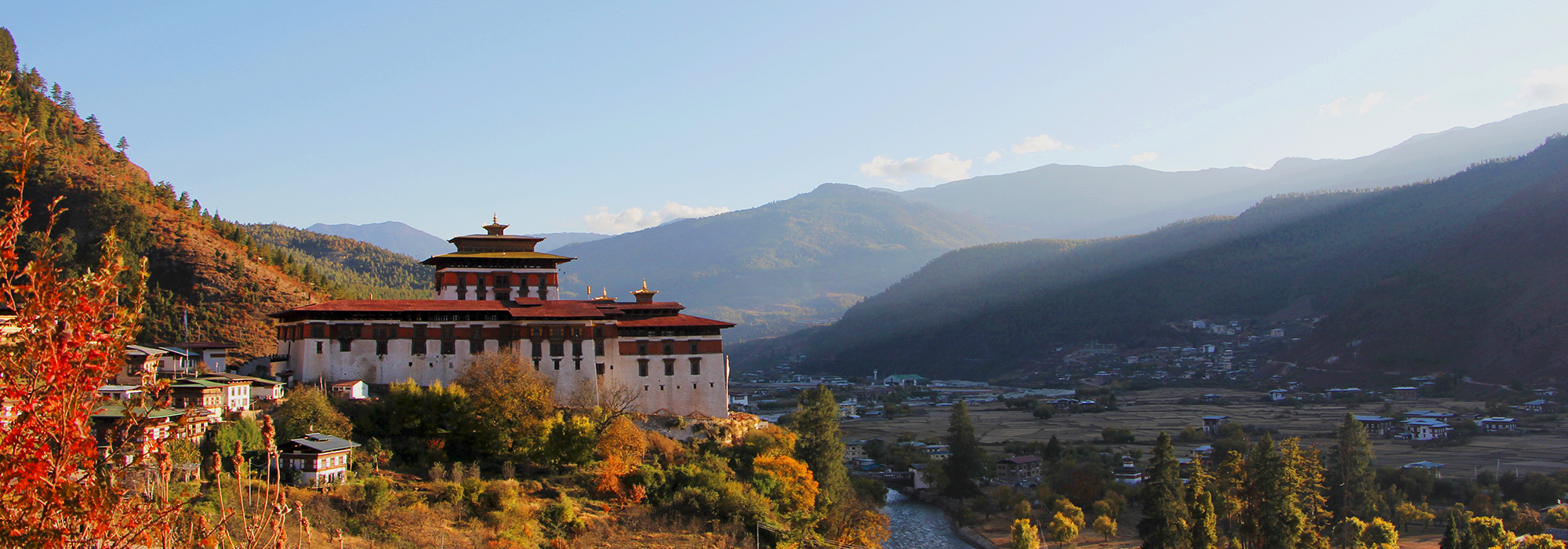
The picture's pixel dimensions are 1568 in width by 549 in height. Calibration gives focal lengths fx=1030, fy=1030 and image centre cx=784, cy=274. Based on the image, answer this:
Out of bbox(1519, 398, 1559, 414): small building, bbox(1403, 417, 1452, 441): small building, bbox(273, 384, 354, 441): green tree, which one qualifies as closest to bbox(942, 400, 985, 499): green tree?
bbox(273, 384, 354, 441): green tree

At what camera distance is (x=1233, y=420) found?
11919 cm

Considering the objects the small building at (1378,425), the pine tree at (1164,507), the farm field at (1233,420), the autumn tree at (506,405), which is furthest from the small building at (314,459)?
the small building at (1378,425)

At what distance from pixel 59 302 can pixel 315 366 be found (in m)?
43.6

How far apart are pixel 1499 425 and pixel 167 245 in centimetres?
12789

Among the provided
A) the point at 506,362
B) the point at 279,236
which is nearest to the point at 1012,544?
the point at 506,362

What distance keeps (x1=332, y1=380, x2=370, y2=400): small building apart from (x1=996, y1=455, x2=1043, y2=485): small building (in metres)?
55.0

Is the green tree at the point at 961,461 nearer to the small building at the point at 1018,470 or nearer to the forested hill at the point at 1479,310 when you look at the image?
the small building at the point at 1018,470

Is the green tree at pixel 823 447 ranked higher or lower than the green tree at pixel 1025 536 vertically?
higher

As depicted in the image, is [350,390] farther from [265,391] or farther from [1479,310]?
[1479,310]

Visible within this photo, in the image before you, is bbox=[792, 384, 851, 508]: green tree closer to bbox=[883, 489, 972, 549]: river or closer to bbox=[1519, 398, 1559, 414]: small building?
bbox=[883, 489, 972, 549]: river

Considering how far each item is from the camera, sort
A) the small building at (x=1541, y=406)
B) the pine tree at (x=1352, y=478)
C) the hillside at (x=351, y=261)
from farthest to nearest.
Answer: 1. the hillside at (x=351, y=261)
2. the small building at (x=1541, y=406)
3. the pine tree at (x=1352, y=478)

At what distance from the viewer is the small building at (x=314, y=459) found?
38.9 metres

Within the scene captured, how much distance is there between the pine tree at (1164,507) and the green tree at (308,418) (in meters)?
39.3

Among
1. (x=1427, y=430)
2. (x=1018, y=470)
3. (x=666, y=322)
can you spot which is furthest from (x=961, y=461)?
(x=1427, y=430)
